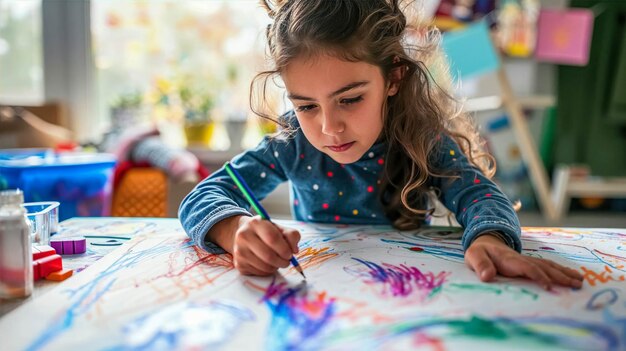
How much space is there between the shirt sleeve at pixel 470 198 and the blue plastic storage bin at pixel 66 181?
81 cm

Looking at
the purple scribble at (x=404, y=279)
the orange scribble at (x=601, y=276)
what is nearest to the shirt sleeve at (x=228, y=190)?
the purple scribble at (x=404, y=279)

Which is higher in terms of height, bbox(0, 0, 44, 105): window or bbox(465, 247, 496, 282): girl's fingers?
bbox(0, 0, 44, 105): window

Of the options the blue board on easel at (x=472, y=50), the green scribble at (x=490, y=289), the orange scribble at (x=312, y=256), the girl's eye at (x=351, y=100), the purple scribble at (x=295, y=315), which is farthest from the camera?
the blue board on easel at (x=472, y=50)

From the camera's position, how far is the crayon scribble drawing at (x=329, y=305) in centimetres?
43

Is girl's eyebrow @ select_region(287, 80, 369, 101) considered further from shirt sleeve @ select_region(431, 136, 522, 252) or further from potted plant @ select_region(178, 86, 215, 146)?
potted plant @ select_region(178, 86, 215, 146)

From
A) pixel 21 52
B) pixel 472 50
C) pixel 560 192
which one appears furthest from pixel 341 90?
pixel 21 52

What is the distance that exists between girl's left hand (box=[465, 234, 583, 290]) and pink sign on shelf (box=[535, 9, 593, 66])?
1.81m

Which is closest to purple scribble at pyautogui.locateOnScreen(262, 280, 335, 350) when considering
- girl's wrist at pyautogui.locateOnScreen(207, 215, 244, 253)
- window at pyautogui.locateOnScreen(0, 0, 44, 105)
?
girl's wrist at pyautogui.locateOnScreen(207, 215, 244, 253)

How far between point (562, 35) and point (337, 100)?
5.89 feet

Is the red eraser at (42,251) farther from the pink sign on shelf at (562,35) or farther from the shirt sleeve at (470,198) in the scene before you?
the pink sign on shelf at (562,35)

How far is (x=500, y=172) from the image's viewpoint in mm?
2443

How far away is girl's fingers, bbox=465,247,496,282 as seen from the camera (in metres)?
0.57

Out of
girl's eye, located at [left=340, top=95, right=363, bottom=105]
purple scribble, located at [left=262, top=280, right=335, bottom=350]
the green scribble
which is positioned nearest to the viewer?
purple scribble, located at [left=262, top=280, right=335, bottom=350]

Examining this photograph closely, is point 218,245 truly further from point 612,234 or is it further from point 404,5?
point 612,234
